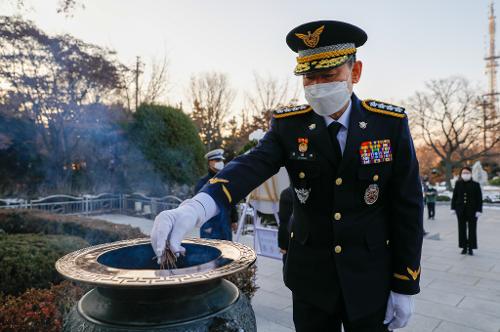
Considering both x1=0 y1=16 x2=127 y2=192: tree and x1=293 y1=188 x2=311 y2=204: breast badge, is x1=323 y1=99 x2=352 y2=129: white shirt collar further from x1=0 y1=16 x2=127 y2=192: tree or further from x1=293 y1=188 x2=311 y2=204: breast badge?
x1=0 y1=16 x2=127 y2=192: tree

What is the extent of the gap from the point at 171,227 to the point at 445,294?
549 centimetres

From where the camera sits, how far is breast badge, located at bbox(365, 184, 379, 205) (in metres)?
1.89

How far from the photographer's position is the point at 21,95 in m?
14.6

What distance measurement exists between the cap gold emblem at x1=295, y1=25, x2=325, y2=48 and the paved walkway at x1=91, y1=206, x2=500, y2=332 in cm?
346

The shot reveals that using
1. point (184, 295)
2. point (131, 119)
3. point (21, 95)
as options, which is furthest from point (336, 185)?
point (131, 119)

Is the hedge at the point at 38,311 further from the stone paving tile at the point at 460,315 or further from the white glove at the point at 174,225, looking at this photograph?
the stone paving tile at the point at 460,315

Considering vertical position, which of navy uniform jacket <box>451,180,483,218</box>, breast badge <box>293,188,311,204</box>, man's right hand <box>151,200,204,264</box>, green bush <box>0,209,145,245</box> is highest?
breast badge <box>293,188,311,204</box>

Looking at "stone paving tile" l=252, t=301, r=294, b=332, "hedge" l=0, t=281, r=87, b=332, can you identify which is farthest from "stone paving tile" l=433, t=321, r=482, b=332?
"hedge" l=0, t=281, r=87, b=332

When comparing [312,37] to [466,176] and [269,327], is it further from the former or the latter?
[466,176]

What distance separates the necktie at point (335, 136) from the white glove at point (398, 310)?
765 mm

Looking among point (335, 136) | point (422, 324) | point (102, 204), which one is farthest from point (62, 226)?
point (102, 204)

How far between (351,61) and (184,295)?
138 centimetres

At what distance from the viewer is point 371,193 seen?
190cm

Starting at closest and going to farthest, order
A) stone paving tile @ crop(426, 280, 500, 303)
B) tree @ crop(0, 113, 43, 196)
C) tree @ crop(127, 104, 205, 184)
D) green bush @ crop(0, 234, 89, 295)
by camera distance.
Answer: green bush @ crop(0, 234, 89, 295)
stone paving tile @ crop(426, 280, 500, 303)
tree @ crop(0, 113, 43, 196)
tree @ crop(127, 104, 205, 184)
